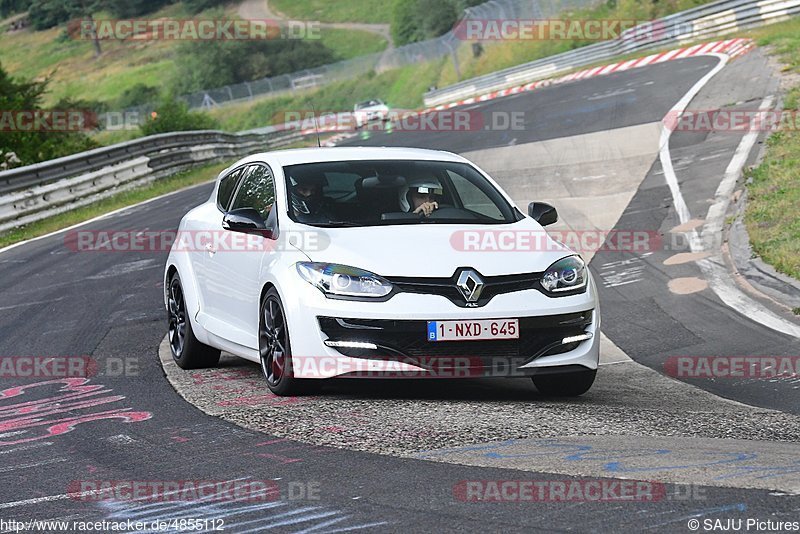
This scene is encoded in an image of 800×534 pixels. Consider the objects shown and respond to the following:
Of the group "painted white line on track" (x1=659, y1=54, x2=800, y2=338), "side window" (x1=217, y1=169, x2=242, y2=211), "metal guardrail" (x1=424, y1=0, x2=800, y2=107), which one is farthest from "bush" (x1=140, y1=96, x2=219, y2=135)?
"side window" (x1=217, y1=169, x2=242, y2=211)

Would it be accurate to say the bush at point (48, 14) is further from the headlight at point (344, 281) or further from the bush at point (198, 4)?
the headlight at point (344, 281)

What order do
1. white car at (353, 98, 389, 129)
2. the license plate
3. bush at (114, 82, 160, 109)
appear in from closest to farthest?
the license plate
white car at (353, 98, 389, 129)
bush at (114, 82, 160, 109)

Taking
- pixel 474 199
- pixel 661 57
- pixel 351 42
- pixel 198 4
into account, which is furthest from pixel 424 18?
pixel 474 199

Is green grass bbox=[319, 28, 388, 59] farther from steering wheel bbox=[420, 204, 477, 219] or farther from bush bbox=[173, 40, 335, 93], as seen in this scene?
steering wheel bbox=[420, 204, 477, 219]

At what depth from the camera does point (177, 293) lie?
10102mm

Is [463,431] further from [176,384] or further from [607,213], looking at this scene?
[607,213]

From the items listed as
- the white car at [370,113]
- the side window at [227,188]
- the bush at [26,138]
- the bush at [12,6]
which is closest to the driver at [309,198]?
→ the side window at [227,188]

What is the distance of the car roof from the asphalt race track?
1.57 m

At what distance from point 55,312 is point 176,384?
4615 mm

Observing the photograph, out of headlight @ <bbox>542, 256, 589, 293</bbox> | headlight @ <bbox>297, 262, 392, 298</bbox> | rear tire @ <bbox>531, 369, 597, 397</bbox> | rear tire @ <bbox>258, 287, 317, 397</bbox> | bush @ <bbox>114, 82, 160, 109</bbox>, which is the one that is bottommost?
bush @ <bbox>114, 82, 160, 109</bbox>

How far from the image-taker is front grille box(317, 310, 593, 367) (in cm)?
738

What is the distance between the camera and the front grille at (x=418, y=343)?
24.2 ft

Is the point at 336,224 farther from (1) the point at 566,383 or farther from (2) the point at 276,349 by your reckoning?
(1) the point at 566,383

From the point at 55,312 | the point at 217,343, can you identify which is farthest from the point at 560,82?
the point at 217,343
